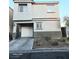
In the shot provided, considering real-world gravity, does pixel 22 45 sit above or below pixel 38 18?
below

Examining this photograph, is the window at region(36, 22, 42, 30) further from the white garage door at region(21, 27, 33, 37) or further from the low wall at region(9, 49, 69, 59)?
the low wall at region(9, 49, 69, 59)

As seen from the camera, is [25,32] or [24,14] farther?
[24,14]

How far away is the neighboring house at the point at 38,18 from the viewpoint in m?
2.65

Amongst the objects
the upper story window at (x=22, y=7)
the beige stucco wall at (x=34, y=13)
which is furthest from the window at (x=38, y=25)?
the upper story window at (x=22, y=7)

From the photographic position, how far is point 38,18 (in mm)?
2922

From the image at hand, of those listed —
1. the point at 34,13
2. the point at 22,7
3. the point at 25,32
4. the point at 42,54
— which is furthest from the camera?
Result: the point at 34,13

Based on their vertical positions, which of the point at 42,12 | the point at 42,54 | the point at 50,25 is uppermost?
the point at 42,12

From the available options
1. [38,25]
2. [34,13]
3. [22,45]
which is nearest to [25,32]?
[38,25]

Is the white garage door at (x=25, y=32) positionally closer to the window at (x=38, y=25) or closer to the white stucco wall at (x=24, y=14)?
the window at (x=38, y=25)

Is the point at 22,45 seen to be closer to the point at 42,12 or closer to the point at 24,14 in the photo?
the point at 24,14

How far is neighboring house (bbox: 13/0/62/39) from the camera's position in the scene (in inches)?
104
